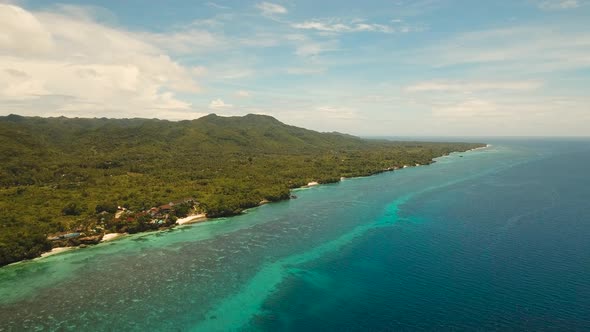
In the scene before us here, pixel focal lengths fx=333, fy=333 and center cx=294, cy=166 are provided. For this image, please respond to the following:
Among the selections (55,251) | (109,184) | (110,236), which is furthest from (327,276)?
(109,184)

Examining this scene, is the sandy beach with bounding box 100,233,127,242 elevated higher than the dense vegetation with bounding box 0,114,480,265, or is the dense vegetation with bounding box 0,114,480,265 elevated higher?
the dense vegetation with bounding box 0,114,480,265

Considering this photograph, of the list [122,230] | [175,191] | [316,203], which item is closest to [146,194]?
[175,191]

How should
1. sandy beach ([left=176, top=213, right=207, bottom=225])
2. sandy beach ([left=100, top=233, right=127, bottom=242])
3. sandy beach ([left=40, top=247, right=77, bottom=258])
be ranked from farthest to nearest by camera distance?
sandy beach ([left=176, top=213, right=207, bottom=225])
sandy beach ([left=100, top=233, right=127, bottom=242])
sandy beach ([left=40, top=247, right=77, bottom=258])

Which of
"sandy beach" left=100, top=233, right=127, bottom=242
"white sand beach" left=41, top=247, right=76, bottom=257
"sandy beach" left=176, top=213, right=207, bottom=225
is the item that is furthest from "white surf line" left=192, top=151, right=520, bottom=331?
"white sand beach" left=41, top=247, right=76, bottom=257

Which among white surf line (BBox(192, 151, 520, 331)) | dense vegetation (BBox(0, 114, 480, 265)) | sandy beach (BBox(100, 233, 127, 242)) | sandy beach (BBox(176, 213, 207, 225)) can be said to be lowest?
white surf line (BBox(192, 151, 520, 331))

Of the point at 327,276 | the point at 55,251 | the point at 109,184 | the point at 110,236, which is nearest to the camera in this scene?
the point at 327,276

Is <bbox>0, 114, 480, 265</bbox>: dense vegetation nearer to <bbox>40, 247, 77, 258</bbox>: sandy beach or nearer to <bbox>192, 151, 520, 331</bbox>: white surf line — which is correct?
<bbox>40, 247, 77, 258</bbox>: sandy beach

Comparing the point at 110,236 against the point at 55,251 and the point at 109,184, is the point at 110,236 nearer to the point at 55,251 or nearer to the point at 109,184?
the point at 55,251

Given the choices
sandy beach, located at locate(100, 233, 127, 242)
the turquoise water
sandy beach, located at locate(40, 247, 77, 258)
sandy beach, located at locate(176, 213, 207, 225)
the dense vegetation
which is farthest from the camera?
sandy beach, located at locate(176, 213, 207, 225)
